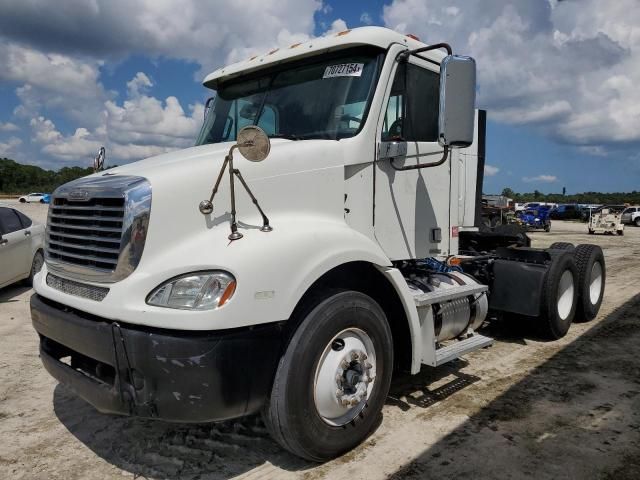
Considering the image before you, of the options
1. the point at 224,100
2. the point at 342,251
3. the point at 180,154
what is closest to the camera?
the point at 342,251

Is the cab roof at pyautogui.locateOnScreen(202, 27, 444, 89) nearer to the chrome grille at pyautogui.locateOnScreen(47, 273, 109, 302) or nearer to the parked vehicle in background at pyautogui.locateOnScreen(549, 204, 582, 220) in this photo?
the chrome grille at pyautogui.locateOnScreen(47, 273, 109, 302)

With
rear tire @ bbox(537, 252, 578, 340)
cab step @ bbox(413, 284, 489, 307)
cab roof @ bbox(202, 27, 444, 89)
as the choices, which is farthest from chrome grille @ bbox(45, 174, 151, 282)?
rear tire @ bbox(537, 252, 578, 340)

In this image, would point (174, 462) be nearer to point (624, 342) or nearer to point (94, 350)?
point (94, 350)

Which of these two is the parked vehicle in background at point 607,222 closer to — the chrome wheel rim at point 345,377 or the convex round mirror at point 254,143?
the chrome wheel rim at point 345,377

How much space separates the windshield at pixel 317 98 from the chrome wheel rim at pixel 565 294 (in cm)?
389

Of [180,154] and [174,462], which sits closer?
[174,462]

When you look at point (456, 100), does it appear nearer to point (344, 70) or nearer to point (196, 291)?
point (344, 70)

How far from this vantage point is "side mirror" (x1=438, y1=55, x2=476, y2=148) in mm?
3520

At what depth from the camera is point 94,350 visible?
113 inches

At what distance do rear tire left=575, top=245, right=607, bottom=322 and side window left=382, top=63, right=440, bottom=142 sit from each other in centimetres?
380

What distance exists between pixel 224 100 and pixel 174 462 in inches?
119

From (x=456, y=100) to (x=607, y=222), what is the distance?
27.3 metres

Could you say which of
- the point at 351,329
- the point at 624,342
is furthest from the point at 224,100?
the point at 624,342

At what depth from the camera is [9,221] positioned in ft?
30.3
